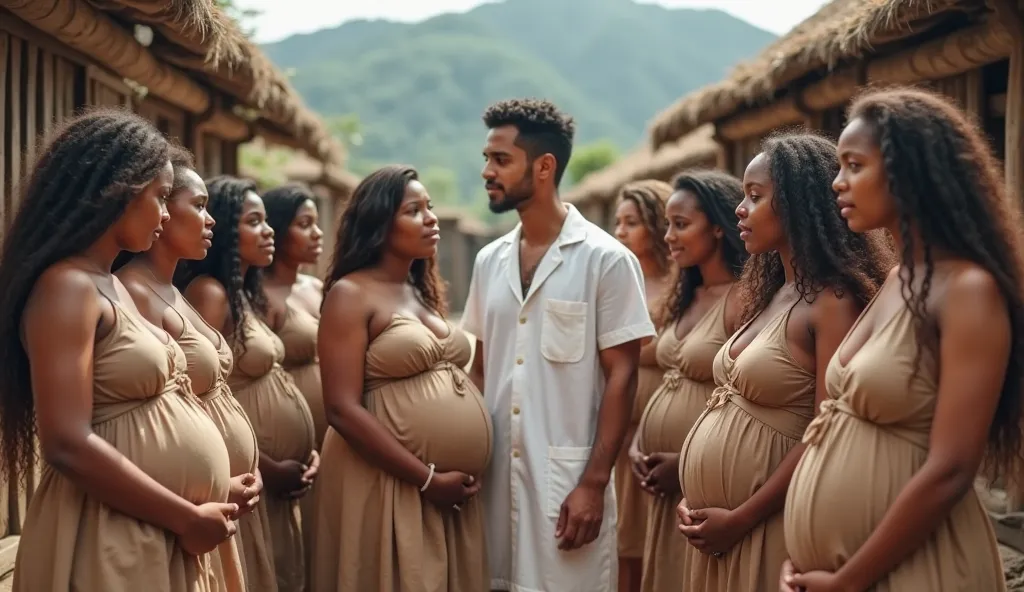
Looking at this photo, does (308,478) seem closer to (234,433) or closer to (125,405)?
(234,433)

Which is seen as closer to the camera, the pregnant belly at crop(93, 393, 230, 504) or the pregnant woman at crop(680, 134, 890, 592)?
the pregnant belly at crop(93, 393, 230, 504)

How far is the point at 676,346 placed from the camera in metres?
4.95

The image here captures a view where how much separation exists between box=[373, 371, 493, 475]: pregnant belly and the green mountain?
256 feet

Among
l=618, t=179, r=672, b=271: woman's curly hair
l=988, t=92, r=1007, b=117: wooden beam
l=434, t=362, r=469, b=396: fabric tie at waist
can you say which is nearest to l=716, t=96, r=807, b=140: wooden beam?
l=988, t=92, r=1007, b=117: wooden beam

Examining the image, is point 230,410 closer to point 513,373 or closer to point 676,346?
point 513,373

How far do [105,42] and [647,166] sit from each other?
32.2 feet

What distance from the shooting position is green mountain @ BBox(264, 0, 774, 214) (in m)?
119

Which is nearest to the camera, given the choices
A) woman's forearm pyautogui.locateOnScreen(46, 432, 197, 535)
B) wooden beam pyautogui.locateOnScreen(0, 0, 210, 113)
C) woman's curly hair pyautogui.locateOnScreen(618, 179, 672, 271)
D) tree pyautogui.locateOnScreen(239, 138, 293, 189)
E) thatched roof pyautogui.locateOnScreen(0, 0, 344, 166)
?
woman's forearm pyautogui.locateOnScreen(46, 432, 197, 535)

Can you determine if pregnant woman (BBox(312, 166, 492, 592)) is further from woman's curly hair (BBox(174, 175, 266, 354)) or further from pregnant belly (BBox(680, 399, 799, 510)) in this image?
pregnant belly (BBox(680, 399, 799, 510))

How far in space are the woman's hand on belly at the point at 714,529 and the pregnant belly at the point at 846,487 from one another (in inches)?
21.8

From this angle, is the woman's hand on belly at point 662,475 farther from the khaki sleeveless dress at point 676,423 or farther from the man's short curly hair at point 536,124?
the man's short curly hair at point 536,124

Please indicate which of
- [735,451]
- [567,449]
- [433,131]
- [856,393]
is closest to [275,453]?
[567,449]

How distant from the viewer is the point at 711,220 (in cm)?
505

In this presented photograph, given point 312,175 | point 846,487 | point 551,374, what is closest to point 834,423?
point 846,487
